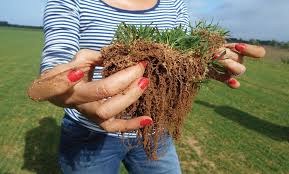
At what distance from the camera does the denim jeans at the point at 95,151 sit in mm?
2684

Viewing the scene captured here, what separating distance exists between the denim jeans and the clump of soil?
31 cm

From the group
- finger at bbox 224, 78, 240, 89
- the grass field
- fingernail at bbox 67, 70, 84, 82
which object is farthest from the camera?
the grass field

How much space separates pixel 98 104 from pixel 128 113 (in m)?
0.29

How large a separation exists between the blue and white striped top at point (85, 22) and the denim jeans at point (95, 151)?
0.35 feet

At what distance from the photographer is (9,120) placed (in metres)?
9.73

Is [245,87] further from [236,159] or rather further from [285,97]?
[236,159]

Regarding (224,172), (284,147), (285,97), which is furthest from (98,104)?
(285,97)

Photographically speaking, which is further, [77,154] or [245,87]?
[245,87]

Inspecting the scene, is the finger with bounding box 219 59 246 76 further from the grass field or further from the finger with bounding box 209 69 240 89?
the grass field

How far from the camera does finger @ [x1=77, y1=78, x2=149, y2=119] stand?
6.13ft

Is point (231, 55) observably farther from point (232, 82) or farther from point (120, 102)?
point (120, 102)

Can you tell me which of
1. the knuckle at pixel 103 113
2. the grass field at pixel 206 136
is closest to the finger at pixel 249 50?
the knuckle at pixel 103 113

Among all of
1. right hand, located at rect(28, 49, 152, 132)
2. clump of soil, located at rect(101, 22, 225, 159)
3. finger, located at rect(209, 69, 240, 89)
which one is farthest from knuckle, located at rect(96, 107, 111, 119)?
finger, located at rect(209, 69, 240, 89)

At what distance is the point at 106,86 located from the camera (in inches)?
69.3
